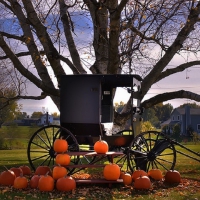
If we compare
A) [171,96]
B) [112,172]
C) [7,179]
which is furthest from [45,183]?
[171,96]

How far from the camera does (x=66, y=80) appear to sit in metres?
9.83

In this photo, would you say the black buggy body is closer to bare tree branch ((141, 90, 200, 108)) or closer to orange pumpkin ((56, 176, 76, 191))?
orange pumpkin ((56, 176, 76, 191))

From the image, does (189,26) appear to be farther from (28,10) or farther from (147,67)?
(28,10)

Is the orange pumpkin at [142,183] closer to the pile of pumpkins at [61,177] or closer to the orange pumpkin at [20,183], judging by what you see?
the pile of pumpkins at [61,177]

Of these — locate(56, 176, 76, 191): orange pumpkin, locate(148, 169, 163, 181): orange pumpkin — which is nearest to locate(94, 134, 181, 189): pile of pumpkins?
locate(148, 169, 163, 181): orange pumpkin

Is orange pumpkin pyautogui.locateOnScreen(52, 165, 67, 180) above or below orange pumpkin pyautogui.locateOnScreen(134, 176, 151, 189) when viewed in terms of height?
above

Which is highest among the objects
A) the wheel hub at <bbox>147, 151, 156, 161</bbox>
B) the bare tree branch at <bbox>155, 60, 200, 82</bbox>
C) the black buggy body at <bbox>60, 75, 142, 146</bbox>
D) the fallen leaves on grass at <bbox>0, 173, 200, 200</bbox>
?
the bare tree branch at <bbox>155, 60, 200, 82</bbox>

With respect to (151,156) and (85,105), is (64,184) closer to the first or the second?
(85,105)

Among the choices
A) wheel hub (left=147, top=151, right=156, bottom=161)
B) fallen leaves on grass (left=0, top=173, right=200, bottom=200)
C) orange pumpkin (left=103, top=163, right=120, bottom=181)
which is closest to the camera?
fallen leaves on grass (left=0, top=173, right=200, bottom=200)

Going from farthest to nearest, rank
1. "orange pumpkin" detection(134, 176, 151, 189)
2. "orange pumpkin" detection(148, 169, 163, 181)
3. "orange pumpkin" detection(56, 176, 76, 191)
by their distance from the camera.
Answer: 1. "orange pumpkin" detection(148, 169, 163, 181)
2. "orange pumpkin" detection(134, 176, 151, 189)
3. "orange pumpkin" detection(56, 176, 76, 191)

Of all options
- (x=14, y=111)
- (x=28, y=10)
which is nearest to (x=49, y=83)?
(x=28, y=10)

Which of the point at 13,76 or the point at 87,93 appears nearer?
the point at 87,93

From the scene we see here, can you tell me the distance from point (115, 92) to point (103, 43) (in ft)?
11.4

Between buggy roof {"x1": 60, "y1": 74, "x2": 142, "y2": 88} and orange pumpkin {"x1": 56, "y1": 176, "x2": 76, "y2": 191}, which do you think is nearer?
orange pumpkin {"x1": 56, "y1": 176, "x2": 76, "y2": 191}
